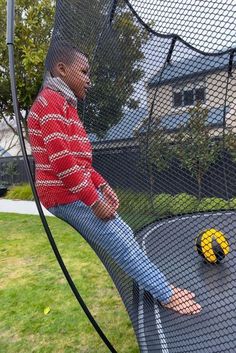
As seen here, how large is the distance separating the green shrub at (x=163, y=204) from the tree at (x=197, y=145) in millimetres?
102

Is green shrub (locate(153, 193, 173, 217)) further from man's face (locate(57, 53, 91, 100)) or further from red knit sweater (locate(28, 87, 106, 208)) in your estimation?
man's face (locate(57, 53, 91, 100))

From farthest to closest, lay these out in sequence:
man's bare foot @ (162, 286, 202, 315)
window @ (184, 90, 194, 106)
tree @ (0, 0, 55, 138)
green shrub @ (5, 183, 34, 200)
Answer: green shrub @ (5, 183, 34, 200)
tree @ (0, 0, 55, 138)
man's bare foot @ (162, 286, 202, 315)
window @ (184, 90, 194, 106)

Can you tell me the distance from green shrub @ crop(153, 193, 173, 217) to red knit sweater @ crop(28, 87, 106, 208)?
31 cm

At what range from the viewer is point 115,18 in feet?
4.56

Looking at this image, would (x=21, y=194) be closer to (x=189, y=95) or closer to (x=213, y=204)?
(x=213, y=204)

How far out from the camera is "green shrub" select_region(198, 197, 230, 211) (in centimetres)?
118

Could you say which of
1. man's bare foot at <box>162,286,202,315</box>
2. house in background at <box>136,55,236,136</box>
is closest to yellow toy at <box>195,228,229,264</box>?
man's bare foot at <box>162,286,202,315</box>

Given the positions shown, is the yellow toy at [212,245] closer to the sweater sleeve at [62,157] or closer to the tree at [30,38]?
the sweater sleeve at [62,157]

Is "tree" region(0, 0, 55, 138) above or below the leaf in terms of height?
above

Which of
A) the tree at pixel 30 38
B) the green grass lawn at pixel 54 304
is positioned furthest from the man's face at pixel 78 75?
the tree at pixel 30 38

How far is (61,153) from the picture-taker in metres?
1.44

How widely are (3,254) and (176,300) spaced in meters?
3.00

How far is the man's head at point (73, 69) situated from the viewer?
1.52 metres

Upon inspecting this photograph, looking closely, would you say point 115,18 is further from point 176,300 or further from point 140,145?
point 176,300
